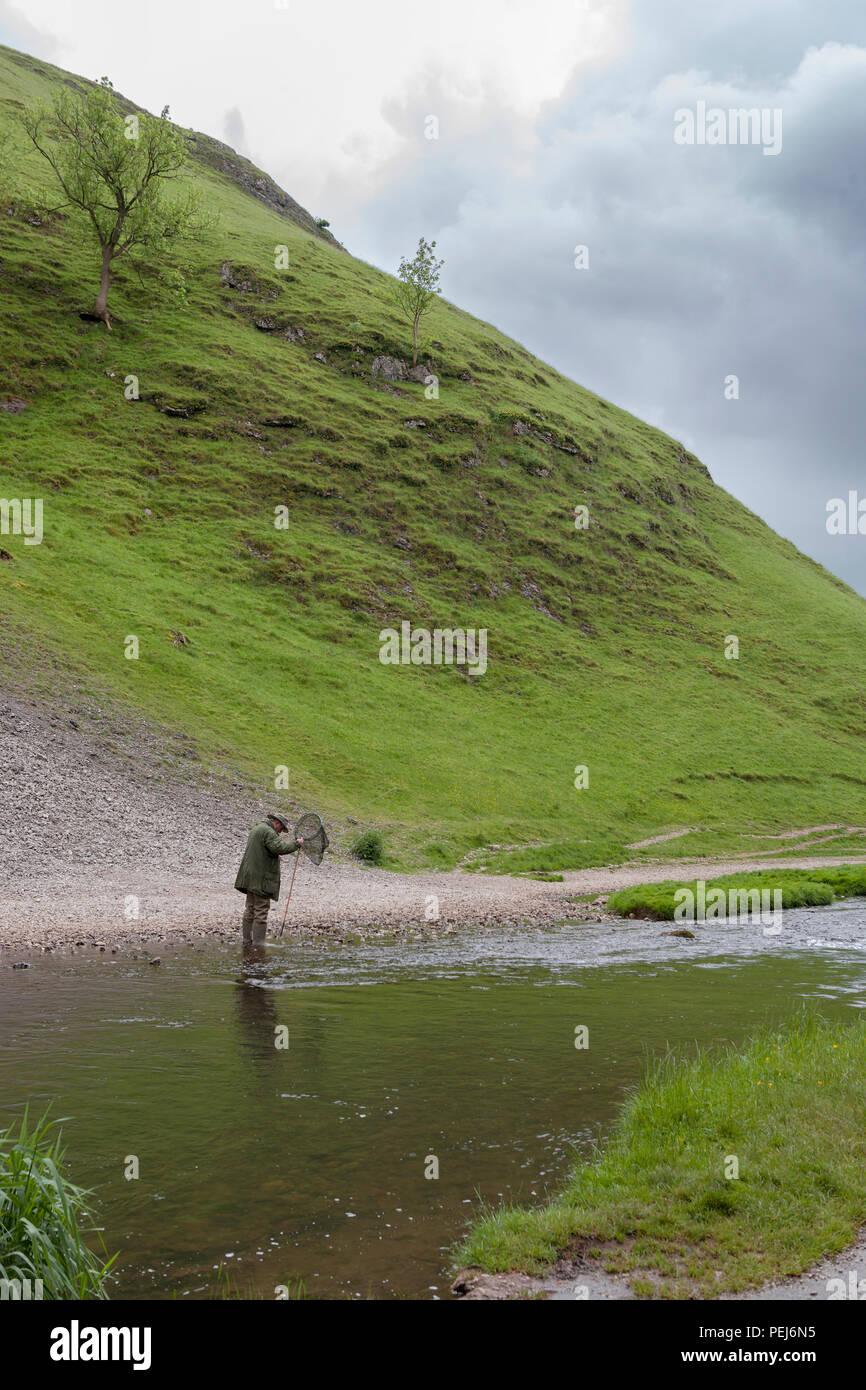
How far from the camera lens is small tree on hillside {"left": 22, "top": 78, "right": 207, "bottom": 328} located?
9125cm

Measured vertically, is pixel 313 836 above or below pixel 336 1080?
above

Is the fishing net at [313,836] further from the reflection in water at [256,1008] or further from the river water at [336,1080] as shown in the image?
the reflection in water at [256,1008]

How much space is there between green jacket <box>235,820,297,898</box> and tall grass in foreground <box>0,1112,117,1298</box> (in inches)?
577

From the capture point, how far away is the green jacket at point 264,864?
21406 millimetres

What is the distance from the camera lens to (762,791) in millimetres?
68688

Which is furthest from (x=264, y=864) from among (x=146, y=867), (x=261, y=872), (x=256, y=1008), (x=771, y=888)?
(x=771, y=888)

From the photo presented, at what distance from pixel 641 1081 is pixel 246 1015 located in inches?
278

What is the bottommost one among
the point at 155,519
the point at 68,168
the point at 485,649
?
the point at 485,649

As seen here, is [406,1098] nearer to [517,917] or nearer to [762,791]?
[517,917]

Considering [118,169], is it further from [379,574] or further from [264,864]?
[264,864]

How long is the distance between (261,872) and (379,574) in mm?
60363

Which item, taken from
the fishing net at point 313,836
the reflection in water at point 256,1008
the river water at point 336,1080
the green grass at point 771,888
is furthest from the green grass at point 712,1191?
the green grass at point 771,888

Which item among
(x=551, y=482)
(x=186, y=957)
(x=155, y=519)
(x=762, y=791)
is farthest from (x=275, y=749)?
(x=551, y=482)

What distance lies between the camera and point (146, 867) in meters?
30.0
